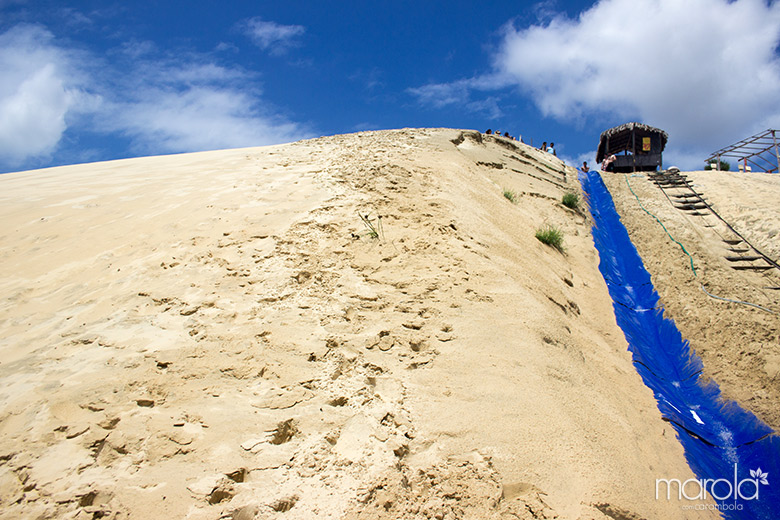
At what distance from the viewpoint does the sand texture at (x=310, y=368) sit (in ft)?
5.13

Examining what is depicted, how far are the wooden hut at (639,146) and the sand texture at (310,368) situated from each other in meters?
14.1

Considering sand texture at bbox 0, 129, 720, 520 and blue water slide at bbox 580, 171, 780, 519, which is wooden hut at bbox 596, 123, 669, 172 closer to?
blue water slide at bbox 580, 171, 780, 519

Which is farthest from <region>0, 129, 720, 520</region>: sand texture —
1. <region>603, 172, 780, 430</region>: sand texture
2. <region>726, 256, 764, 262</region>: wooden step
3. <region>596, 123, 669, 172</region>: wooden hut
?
<region>596, 123, 669, 172</region>: wooden hut

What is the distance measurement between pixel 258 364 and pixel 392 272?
1.35m

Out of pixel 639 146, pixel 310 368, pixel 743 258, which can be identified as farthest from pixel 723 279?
pixel 639 146

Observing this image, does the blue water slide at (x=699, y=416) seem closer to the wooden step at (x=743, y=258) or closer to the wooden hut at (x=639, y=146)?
the wooden step at (x=743, y=258)

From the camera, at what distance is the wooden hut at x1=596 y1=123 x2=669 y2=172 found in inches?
635

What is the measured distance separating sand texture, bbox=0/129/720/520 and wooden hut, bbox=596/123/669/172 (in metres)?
14.1

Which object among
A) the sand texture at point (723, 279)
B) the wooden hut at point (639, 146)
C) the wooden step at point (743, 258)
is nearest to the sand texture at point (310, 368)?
the sand texture at point (723, 279)

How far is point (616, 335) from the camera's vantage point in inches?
162

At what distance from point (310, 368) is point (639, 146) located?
18913 mm

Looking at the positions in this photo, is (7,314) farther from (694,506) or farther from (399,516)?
(694,506)

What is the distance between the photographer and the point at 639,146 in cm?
1655

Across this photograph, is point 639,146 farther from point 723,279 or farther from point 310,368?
point 310,368
